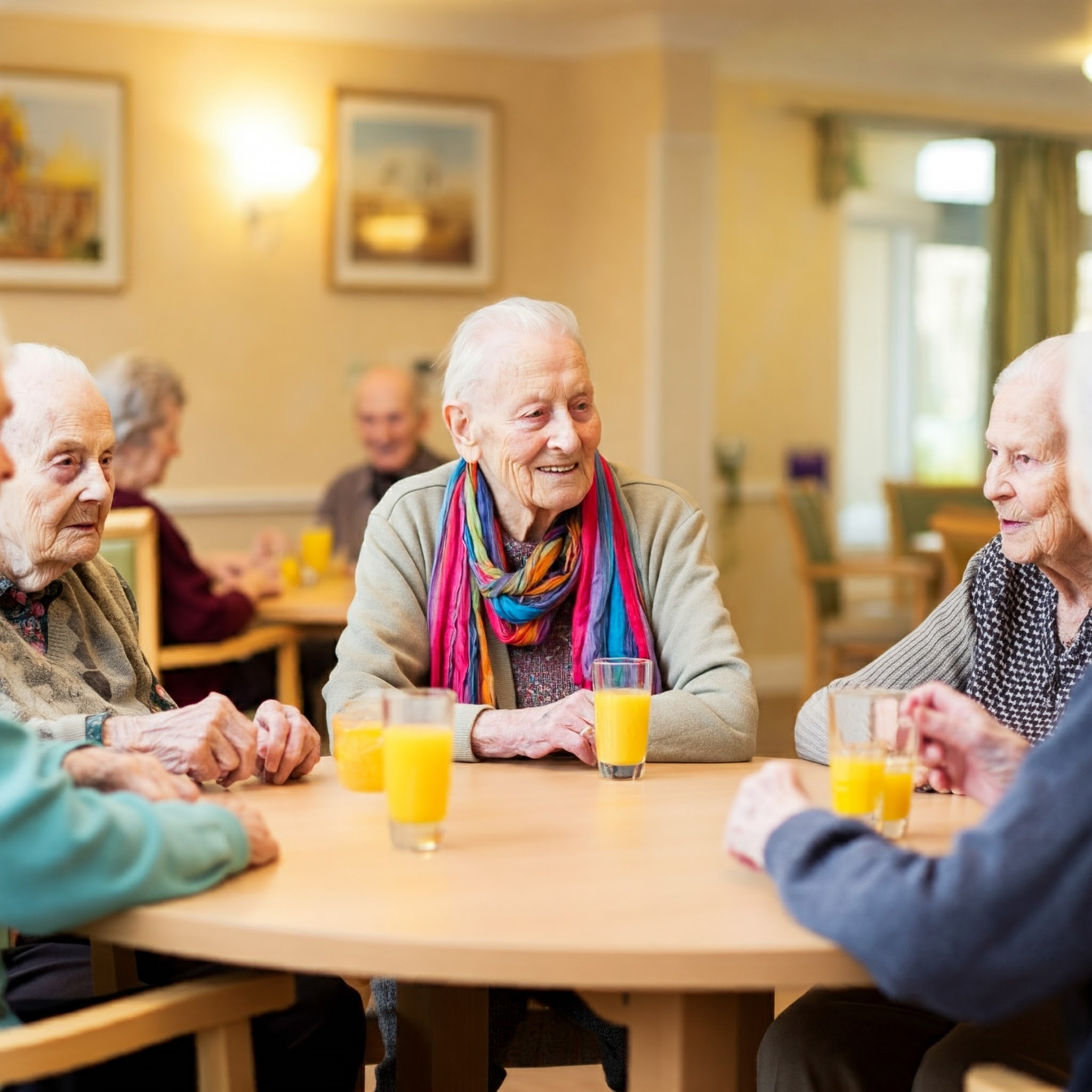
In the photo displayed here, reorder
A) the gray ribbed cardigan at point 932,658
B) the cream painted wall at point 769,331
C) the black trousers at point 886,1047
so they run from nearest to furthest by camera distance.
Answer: the black trousers at point 886,1047
the gray ribbed cardigan at point 932,658
the cream painted wall at point 769,331

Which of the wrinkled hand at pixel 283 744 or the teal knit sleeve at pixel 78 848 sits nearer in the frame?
the teal knit sleeve at pixel 78 848

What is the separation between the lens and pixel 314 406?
20.6ft

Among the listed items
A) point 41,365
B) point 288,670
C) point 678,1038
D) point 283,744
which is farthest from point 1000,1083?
point 288,670

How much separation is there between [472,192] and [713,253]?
106cm

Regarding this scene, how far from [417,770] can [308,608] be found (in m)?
2.56

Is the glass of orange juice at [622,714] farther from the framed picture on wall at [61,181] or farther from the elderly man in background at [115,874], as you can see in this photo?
the framed picture on wall at [61,181]

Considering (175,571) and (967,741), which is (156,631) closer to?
(175,571)

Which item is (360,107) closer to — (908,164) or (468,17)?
(468,17)

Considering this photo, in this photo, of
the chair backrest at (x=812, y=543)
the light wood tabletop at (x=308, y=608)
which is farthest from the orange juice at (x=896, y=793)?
the chair backrest at (x=812, y=543)

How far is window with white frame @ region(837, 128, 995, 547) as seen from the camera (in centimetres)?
774

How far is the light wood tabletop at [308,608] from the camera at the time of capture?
390cm

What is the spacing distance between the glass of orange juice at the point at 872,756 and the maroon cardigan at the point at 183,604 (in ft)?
7.95

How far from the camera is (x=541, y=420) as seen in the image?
7.01ft

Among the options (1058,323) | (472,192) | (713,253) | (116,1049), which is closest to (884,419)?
(1058,323)
